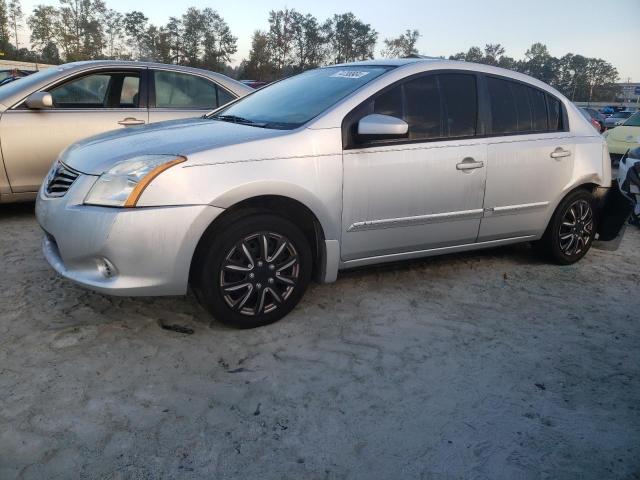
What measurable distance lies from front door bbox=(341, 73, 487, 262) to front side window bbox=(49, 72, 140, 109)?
329cm

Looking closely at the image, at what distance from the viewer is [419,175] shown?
366 centimetres

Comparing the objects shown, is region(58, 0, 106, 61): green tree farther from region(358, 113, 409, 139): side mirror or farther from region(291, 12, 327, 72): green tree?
region(358, 113, 409, 139): side mirror

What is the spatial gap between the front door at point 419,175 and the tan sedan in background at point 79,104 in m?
3.04

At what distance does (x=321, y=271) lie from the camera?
3477 mm

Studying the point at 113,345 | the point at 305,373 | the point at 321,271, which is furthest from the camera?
the point at 321,271

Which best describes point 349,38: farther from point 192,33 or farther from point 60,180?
point 60,180

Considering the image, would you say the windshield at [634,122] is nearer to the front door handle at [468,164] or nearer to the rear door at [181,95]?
the rear door at [181,95]

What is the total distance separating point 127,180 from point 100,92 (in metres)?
3.22

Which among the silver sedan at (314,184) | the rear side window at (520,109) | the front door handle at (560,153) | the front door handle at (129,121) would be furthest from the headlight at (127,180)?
the front door handle at (560,153)

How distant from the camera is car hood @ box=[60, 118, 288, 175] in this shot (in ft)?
9.99

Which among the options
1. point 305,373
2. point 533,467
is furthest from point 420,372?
point 533,467

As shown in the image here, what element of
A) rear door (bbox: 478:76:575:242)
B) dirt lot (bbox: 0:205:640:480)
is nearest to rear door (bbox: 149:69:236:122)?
dirt lot (bbox: 0:205:640:480)

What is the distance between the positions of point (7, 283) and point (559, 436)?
3545 mm

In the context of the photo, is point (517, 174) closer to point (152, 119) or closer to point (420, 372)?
point (420, 372)
